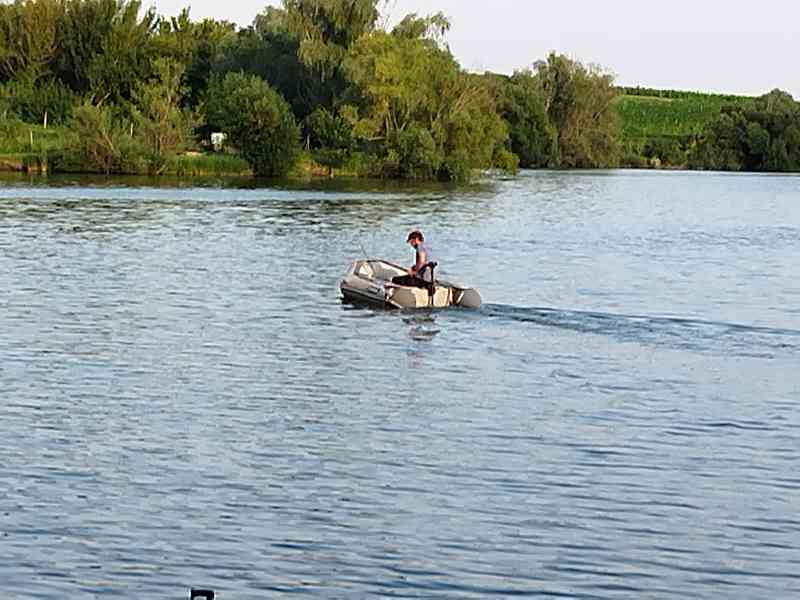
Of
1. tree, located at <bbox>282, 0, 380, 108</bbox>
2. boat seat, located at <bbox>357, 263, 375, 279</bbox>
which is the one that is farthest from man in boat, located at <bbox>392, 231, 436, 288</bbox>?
tree, located at <bbox>282, 0, 380, 108</bbox>

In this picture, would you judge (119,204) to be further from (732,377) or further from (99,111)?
(732,377)

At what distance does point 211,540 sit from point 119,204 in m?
53.4

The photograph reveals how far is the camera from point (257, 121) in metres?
91.4

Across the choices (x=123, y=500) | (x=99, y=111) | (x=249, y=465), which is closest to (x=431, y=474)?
(x=249, y=465)

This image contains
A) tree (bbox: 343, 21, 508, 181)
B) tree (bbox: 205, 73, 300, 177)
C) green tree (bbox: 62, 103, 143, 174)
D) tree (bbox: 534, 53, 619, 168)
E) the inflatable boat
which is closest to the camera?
the inflatable boat

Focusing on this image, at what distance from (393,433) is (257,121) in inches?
2900

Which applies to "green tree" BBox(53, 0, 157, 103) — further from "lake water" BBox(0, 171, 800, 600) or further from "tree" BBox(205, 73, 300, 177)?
"lake water" BBox(0, 171, 800, 600)

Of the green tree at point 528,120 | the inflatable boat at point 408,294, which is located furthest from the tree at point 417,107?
the inflatable boat at point 408,294

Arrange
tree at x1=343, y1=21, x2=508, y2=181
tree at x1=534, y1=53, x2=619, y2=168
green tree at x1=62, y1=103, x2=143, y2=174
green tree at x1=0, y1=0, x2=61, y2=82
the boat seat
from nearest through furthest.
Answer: the boat seat → tree at x1=343, y1=21, x2=508, y2=181 → green tree at x1=62, y1=103, x2=143, y2=174 → green tree at x1=0, y1=0, x2=61, y2=82 → tree at x1=534, y1=53, x2=619, y2=168

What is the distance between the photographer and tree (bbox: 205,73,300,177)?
9131 cm

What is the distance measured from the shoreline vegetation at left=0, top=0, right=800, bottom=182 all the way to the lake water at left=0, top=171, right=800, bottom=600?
4828 centimetres

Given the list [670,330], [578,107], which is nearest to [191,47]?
[578,107]

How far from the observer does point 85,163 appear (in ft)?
303

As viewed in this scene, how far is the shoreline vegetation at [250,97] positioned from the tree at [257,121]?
0.34 ft
